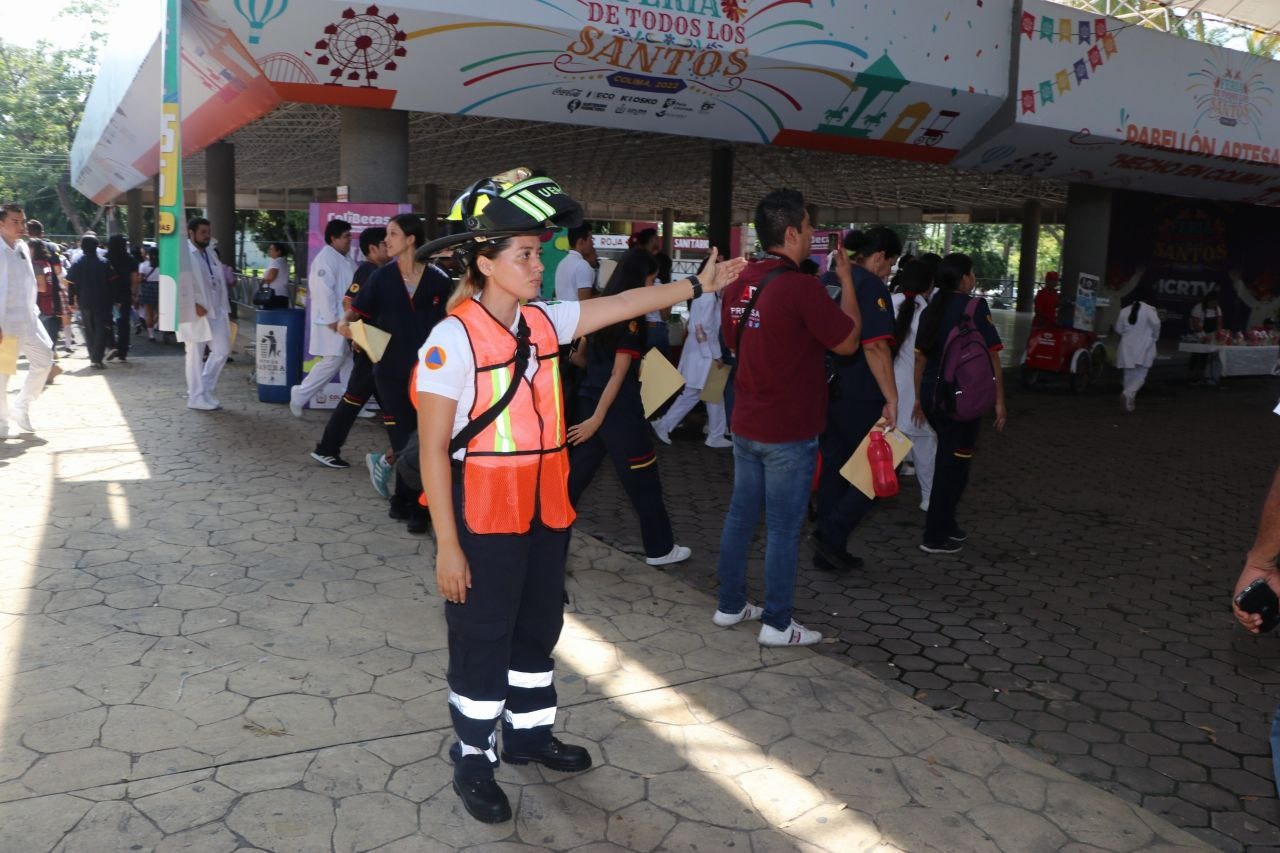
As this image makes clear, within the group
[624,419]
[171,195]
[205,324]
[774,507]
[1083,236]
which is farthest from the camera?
[1083,236]

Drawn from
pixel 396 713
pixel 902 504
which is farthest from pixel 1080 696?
pixel 902 504

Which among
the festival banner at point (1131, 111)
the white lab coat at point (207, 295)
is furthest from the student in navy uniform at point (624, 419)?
the festival banner at point (1131, 111)

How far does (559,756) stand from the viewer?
Answer: 3342mm

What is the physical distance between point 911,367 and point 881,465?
91.2 inches

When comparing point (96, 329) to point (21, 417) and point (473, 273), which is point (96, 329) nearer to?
point (21, 417)

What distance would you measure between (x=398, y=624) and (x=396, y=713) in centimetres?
91

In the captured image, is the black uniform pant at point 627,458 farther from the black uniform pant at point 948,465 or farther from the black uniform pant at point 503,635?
the black uniform pant at point 503,635

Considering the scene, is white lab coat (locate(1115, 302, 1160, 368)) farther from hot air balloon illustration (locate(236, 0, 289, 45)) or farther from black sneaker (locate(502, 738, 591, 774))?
black sneaker (locate(502, 738, 591, 774))

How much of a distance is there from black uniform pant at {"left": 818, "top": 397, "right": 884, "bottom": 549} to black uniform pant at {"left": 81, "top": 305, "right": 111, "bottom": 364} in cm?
1038

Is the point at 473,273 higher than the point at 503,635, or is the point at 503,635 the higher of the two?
the point at 473,273

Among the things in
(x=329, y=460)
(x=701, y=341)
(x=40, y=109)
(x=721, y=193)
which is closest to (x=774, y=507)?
(x=329, y=460)

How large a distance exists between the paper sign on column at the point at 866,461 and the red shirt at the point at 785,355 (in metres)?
0.74

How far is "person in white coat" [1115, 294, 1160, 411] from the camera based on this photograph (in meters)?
12.5

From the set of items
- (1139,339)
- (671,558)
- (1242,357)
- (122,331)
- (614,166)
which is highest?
(614,166)
